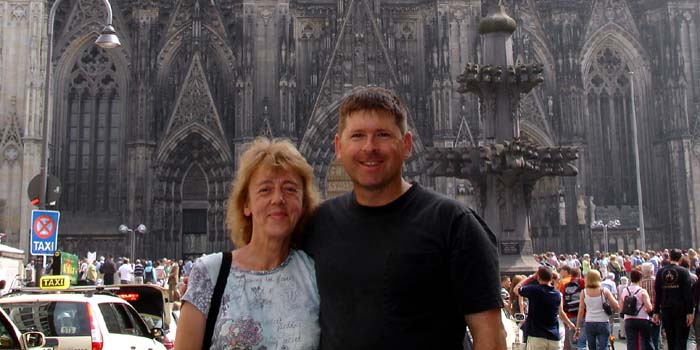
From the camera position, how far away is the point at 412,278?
2984mm

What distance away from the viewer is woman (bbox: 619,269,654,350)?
11.5m

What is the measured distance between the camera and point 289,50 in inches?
1308

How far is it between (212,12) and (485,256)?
33.6 m

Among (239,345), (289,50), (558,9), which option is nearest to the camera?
(239,345)

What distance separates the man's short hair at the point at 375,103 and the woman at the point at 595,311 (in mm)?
8494

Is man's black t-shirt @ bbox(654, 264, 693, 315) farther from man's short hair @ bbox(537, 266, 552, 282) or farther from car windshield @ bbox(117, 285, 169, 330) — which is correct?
car windshield @ bbox(117, 285, 169, 330)

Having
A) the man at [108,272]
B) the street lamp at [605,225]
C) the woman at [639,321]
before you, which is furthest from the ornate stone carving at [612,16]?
the woman at [639,321]

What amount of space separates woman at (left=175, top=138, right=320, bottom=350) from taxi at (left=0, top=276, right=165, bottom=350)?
18.1 feet

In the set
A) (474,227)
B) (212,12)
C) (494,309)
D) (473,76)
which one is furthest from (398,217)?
(212,12)

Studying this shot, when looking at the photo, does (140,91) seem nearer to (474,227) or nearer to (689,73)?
(689,73)

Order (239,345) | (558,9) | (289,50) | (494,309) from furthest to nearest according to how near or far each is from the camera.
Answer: (558,9), (289,50), (239,345), (494,309)

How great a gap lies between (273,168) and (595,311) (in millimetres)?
8656

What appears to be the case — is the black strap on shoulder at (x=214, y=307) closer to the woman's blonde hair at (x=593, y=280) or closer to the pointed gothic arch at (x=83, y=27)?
the woman's blonde hair at (x=593, y=280)

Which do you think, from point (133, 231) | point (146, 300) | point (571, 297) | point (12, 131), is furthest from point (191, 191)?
point (571, 297)
